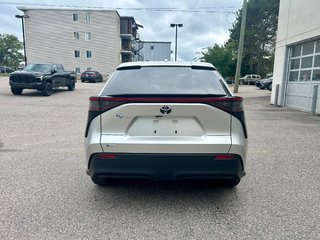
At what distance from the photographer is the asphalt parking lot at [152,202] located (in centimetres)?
254

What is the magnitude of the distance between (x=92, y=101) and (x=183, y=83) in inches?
42.7

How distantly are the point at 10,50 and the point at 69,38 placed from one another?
167 ft

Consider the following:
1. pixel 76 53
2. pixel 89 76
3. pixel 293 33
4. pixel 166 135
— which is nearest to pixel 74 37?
pixel 76 53

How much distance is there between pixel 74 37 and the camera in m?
40.6

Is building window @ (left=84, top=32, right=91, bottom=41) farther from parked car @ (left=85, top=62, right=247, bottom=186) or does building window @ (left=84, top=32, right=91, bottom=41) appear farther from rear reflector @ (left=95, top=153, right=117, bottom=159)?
rear reflector @ (left=95, top=153, right=117, bottom=159)

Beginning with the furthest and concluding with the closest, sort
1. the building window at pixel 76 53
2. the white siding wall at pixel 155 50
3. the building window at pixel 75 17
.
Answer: the white siding wall at pixel 155 50 → the building window at pixel 76 53 → the building window at pixel 75 17

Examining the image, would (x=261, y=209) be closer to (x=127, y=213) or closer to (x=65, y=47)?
(x=127, y=213)

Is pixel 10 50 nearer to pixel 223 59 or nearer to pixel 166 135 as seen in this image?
pixel 223 59

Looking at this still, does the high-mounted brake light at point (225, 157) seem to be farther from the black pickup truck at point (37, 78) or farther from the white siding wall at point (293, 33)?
the black pickup truck at point (37, 78)

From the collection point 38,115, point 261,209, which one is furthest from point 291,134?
point 38,115

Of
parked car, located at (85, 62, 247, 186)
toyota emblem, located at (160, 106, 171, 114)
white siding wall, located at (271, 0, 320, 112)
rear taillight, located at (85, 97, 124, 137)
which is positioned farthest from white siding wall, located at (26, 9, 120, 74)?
toyota emblem, located at (160, 106, 171, 114)

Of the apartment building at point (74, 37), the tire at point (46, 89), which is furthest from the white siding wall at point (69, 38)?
the tire at point (46, 89)

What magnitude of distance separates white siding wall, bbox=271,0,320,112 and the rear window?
9394mm

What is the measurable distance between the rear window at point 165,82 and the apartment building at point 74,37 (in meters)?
40.0
